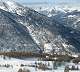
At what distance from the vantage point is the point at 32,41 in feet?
648

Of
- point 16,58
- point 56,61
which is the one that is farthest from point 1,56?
point 56,61

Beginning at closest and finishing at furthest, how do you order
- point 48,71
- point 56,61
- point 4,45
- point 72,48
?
point 48,71
point 56,61
point 4,45
point 72,48

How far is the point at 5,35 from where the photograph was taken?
192500mm

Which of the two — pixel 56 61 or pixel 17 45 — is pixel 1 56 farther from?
pixel 17 45

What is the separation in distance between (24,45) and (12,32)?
57.2 ft

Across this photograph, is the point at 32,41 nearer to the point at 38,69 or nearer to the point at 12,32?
the point at 12,32

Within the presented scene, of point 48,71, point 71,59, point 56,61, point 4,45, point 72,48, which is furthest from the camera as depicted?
point 72,48

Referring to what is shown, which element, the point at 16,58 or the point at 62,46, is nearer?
the point at 16,58

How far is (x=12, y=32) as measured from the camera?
198375 millimetres

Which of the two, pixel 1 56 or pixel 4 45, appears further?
pixel 4 45

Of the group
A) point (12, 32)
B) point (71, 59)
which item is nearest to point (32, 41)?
point (12, 32)

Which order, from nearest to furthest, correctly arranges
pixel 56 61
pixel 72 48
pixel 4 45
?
1. pixel 56 61
2. pixel 4 45
3. pixel 72 48

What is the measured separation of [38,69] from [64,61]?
366cm

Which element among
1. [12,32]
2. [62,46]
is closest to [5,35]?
[12,32]
